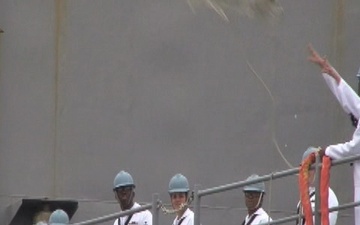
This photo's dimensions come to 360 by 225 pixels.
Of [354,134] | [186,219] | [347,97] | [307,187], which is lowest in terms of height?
[186,219]

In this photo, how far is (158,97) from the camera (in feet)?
54.7

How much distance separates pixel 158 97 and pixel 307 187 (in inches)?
193

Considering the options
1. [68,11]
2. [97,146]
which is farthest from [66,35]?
[97,146]

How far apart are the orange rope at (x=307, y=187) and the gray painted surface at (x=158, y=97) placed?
3895mm

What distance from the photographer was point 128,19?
16734 mm

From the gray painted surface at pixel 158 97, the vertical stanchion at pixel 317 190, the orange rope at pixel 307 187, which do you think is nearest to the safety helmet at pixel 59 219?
the gray painted surface at pixel 158 97

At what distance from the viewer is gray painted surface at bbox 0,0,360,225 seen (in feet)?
53.1

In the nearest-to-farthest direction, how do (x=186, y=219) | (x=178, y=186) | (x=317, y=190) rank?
(x=317, y=190)
(x=178, y=186)
(x=186, y=219)

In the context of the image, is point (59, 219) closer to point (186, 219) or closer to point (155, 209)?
point (186, 219)

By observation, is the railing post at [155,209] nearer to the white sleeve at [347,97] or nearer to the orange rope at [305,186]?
the orange rope at [305,186]

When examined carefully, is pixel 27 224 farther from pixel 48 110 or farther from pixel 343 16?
pixel 343 16

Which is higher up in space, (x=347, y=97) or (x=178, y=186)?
(x=347, y=97)

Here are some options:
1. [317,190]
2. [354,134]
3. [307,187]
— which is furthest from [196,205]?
[354,134]

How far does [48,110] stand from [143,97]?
108 centimetres
